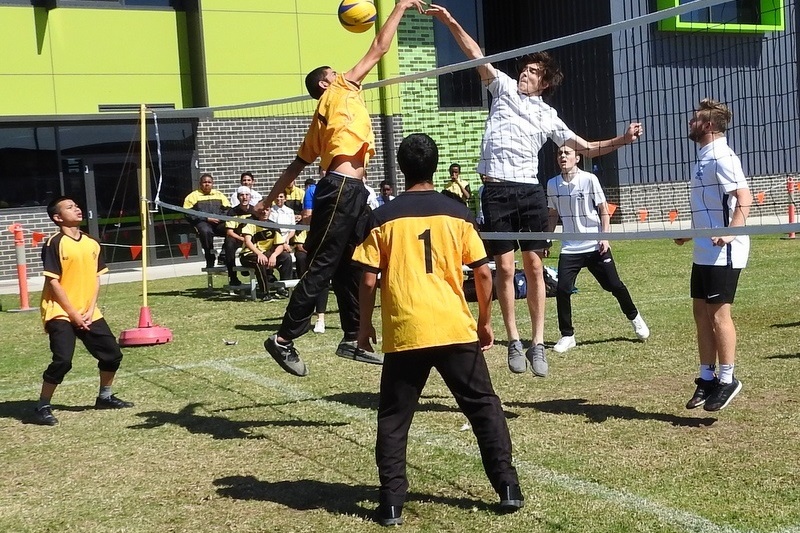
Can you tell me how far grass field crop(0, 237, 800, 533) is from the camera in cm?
492

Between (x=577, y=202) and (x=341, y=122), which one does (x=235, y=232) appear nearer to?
(x=577, y=202)

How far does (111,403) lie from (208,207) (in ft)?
29.8

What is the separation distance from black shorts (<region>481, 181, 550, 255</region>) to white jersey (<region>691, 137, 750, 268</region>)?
1284 mm

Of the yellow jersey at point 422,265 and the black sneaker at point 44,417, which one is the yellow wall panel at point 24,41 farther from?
the yellow jersey at point 422,265

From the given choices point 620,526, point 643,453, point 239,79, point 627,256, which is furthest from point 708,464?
point 239,79

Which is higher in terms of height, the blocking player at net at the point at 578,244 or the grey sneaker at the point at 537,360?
the blocking player at net at the point at 578,244

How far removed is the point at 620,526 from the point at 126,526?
257 centimetres

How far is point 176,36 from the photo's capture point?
75.0 ft

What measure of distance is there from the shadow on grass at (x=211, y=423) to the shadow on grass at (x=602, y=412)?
5.11 ft

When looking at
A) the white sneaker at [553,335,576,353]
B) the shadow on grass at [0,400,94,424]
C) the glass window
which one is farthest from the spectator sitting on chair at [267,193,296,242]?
the glass window

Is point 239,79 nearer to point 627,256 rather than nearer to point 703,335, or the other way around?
point 627,256

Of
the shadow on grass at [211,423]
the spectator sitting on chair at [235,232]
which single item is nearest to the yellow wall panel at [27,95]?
the spectator sitting on chair at [235,232]

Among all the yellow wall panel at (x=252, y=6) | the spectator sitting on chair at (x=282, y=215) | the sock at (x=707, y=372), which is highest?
the yellow wall panel at (x=252, y=6)

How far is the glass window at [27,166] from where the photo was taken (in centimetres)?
2127
